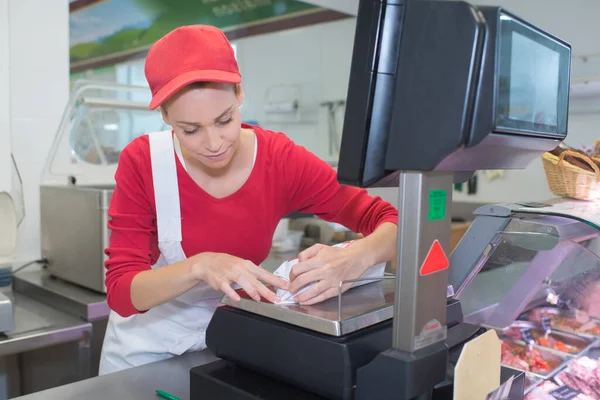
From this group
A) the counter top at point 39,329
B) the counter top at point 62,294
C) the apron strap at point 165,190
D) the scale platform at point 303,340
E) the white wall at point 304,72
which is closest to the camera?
the scale platform at point 303,340

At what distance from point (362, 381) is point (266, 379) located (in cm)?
17

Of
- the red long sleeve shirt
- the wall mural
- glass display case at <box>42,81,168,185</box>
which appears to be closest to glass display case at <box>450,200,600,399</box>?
the red long sleeve shirt

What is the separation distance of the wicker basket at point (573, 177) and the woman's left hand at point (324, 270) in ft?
2.39

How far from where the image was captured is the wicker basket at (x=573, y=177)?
137cm

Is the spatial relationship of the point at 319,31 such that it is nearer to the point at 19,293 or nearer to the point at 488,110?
the point at 19,293

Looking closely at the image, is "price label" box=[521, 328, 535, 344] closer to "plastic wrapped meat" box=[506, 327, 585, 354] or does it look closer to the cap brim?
"plastic wrapped meat" box=[506, 327, 585, 354]

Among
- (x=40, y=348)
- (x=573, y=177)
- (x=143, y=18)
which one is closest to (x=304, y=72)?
(x=143, y=18)

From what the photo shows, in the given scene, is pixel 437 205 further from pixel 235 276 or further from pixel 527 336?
pixel 527 336

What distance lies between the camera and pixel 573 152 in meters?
1.42

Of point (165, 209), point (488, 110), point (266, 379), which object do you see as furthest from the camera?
point (165, 209)

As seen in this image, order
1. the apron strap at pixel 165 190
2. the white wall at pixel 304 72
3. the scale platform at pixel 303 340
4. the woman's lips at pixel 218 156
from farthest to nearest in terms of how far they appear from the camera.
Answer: the white wall at pixel 304 72 → the apron strap at pixel 165 190 → the woman's lips at pixel 218 156 → the scale platform at pixel 303 340

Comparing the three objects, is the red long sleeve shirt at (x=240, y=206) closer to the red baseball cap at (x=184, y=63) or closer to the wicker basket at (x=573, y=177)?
the red baseball cap at (x=184, y=63)

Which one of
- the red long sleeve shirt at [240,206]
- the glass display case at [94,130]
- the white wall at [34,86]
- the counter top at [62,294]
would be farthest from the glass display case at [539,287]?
the white wall at [34,86]

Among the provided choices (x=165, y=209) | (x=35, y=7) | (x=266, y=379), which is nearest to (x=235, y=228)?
(x=165, y=209)
